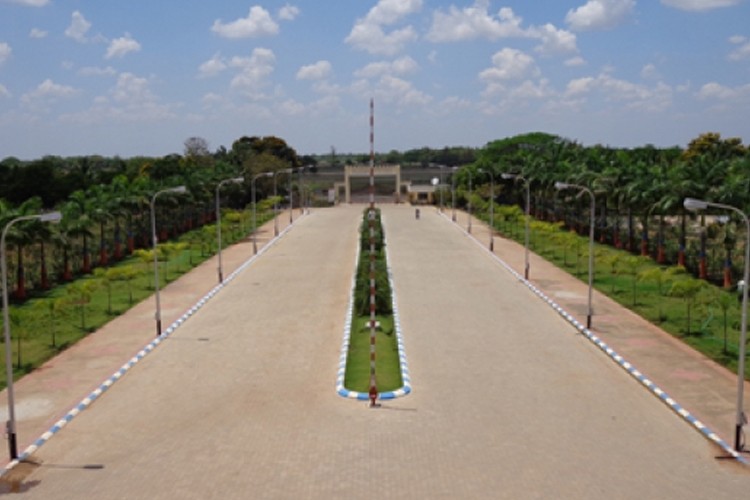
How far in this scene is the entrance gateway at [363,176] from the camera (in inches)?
4018

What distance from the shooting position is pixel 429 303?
109ft

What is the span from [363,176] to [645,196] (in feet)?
208

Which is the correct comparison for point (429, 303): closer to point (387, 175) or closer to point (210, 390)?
point (210, 390)

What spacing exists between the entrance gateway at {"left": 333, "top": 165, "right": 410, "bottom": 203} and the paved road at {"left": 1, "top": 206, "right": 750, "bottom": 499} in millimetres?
72447

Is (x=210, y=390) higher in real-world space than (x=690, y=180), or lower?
lower

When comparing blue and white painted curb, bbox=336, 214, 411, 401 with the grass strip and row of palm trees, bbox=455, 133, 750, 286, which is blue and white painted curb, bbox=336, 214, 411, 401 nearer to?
the grass strip

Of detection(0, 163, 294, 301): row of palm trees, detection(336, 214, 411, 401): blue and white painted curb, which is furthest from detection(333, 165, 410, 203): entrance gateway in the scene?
detection(336, 214, 411, 401): blue and white painted curb

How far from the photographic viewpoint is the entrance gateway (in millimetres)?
102062

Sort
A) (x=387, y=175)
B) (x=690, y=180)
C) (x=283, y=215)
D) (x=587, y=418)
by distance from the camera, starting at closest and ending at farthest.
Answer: (x=587, y=418), (x=690, y=180), (x=283, y=215), (x=387, y=175)

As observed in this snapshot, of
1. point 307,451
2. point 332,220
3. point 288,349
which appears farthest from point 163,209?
point 307,451

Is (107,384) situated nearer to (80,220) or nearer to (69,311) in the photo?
(69,311)

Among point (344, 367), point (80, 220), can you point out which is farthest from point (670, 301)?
point (80, 220)

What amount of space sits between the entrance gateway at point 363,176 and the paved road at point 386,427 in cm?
7245

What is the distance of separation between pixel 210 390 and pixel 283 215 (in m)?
60.2
